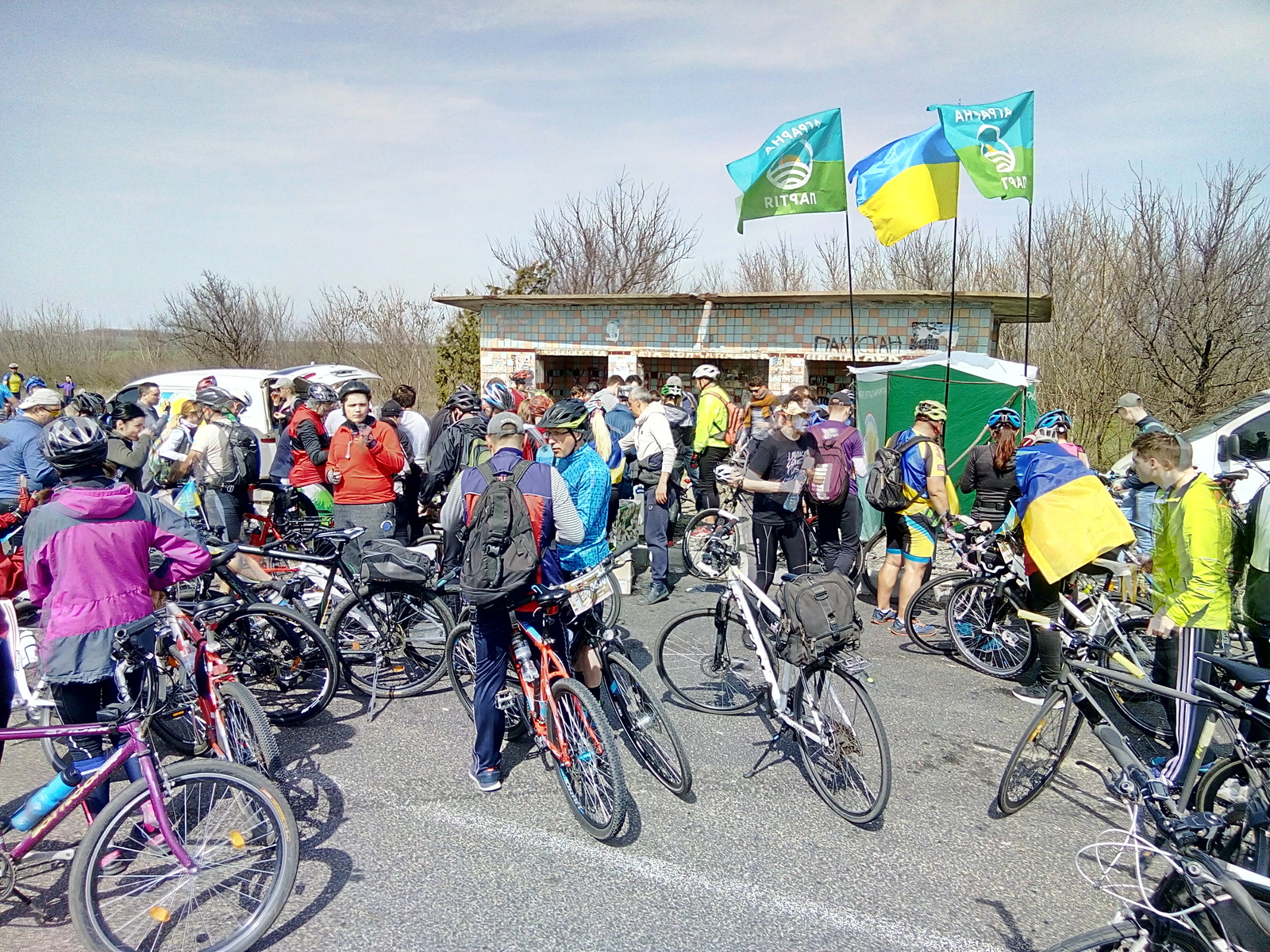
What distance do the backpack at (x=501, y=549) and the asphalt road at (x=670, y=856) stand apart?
114 centimetres

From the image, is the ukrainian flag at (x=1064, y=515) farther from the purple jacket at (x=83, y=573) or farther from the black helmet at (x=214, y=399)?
the black helmet at (x=214, y=399)

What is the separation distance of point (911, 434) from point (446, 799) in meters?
4.47

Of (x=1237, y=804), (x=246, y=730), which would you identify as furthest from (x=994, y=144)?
(x=246, y=730)

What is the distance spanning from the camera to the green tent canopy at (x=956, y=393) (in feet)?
32.5

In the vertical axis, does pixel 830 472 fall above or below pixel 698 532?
above

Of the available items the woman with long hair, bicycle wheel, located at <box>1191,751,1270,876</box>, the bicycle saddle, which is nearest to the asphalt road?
bicycle wheel, located at <box>1191,751,1270,876</box>

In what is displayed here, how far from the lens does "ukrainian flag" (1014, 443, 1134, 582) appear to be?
14.7 ft

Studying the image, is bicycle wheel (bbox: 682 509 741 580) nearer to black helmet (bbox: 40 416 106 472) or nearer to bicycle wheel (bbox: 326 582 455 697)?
bicycle wheel (bbox: 326 582 455 697)

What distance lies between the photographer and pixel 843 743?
12.2ft

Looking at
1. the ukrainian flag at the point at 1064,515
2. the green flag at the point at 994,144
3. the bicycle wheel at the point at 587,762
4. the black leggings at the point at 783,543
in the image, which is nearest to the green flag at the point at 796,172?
the green flag at the point at 994,144

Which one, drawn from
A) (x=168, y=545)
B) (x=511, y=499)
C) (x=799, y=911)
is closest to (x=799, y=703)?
(x=799, y=911)

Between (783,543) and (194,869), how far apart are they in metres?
4.25

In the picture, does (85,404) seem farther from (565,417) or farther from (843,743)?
(843,743)

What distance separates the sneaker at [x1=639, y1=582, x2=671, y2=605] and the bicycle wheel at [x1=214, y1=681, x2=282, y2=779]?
4050 mm
